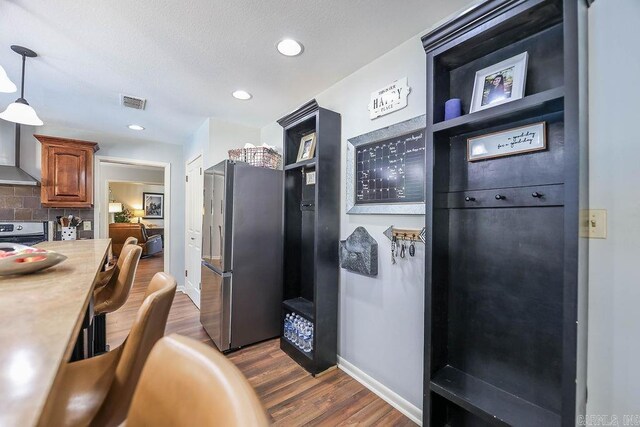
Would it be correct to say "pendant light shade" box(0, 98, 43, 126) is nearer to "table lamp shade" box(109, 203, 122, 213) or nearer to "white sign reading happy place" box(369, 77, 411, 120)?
"white sign reading happy place" box(369, 77, 411, 120)

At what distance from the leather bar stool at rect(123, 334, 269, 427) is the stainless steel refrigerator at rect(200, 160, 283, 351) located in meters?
1.85

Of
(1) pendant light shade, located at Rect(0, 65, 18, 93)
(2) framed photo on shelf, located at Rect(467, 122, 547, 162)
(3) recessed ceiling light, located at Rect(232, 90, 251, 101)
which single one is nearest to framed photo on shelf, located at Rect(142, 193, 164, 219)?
(3) recessed ceiling light, located at Rect(232, 90, 251, 101)

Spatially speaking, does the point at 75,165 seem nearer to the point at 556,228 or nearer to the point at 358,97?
the point at 358,97

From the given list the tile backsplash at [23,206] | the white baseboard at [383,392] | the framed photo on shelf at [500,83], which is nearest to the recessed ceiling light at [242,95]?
the framed photo on shelf at [500,83]

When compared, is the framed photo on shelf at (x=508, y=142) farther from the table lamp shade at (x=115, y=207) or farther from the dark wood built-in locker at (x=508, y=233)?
the table lamp shade at (x=115, y=207)

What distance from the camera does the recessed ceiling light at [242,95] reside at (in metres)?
2.46

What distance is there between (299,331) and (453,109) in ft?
6.51

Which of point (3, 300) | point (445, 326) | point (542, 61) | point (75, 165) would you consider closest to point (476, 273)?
point (445, 326)

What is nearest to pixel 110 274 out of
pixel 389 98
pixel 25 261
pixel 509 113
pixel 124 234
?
pixel 25 261

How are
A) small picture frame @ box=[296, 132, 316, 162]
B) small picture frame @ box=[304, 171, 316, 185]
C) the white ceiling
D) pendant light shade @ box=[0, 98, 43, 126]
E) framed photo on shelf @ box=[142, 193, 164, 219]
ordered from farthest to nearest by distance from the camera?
framed photo on shelf @ box=[142, 193, 164, 219] → small picture frame @ box=[304, 171, 316, 185] → small picture frame @ box=[296, 132, 316, 162] → pendant light shade @ box=[0, 98, 43, 126] → the white ceiling

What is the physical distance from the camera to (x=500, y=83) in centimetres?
122

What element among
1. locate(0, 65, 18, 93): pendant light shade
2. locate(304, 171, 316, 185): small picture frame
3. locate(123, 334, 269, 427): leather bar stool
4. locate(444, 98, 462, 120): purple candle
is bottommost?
locate(123, 334, 269, 427): leather bar stool

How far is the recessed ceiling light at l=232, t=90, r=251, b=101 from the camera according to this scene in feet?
8.09
